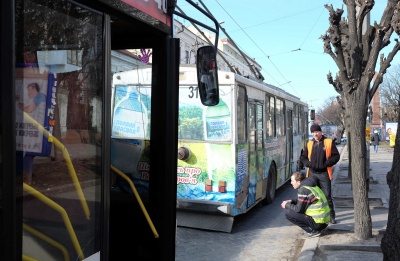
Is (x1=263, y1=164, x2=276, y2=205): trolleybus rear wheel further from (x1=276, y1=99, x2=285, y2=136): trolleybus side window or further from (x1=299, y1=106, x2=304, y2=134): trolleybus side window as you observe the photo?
(x1=299, y1=106, x2=304, y2=134): trolleybus side window

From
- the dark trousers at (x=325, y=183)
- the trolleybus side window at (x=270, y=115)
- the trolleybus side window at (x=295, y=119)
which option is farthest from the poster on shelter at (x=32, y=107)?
the trolleybus side window at (x=295, y=119)

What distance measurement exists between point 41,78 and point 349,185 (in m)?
12.5

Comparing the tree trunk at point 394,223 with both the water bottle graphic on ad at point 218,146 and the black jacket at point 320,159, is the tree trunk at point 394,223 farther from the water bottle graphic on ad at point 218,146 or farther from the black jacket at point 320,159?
the black jacket at point 320,159

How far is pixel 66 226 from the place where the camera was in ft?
6.53

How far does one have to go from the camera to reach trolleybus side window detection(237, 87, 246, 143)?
7191 millimetres

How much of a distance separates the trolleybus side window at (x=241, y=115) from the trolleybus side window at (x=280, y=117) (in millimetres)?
2991

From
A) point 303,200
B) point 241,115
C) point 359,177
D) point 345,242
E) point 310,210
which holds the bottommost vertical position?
point 345,242

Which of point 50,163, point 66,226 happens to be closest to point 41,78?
point 50,163

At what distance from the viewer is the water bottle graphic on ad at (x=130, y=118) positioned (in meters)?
3.11

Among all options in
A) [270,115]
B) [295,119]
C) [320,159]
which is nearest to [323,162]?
[320,159]

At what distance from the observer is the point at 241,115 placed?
736 cm

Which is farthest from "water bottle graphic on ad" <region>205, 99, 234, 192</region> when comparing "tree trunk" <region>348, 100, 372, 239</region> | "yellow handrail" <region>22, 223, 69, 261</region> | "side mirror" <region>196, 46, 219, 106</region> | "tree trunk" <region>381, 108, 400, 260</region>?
"yellow handrail" <region>22, 223, 69, 261</region>

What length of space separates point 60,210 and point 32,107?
0.51 meters

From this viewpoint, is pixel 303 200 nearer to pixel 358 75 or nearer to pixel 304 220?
pixel 304 220
